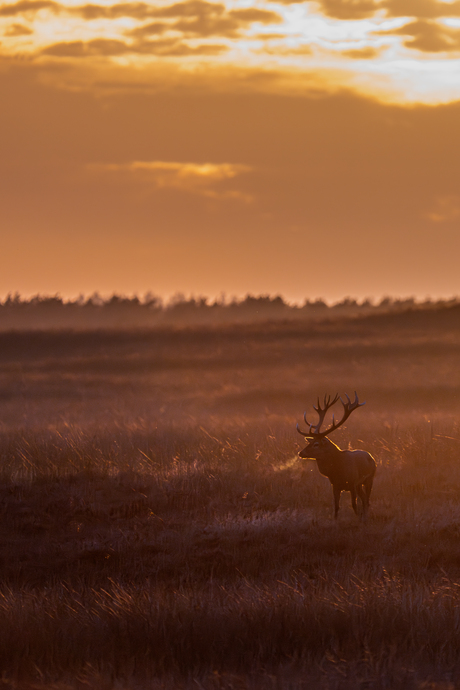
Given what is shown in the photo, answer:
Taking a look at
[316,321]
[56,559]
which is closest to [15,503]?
[56,559]

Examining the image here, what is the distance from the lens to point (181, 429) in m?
19.0

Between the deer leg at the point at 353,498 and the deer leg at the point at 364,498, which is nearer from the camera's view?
the deer leg at the point at 353,498

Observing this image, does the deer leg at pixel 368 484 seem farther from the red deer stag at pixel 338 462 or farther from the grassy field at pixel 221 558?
the grassy field at pixel 221 558


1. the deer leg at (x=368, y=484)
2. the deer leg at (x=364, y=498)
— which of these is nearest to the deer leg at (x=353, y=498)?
the deer leg at (x=364, y=498)

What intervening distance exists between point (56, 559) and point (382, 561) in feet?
13.9

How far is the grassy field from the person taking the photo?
21.6 ft

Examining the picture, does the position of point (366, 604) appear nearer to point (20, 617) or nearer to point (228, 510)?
point (20, 617)

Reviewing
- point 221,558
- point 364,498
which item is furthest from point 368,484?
point 221,558

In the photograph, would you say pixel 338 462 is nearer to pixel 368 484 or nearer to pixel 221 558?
pixel 368 484

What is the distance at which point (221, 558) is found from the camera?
10.8 meters

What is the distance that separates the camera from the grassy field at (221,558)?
660 cm

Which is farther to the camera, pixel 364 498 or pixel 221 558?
pixel 364 498

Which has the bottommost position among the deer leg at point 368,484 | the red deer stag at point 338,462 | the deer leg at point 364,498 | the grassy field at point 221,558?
the grassy field at point 221,558

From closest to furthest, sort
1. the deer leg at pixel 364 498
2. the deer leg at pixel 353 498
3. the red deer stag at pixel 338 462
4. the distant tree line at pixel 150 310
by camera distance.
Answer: the red deer stag at pixel 338 462 < the deer leg at pixel 353 498 < the deer leg at pixel 364 498 < the distant tree line at pixel 150 310
